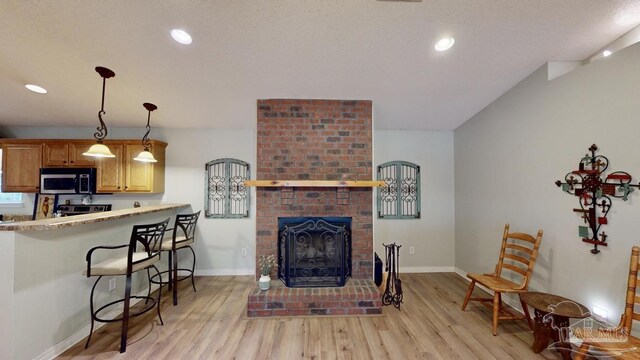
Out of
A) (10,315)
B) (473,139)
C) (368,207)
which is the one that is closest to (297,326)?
(368,207)

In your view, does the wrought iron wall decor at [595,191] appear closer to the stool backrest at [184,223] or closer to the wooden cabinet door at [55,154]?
the stool backrest at [184,223]

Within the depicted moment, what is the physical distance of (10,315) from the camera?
5.65ft

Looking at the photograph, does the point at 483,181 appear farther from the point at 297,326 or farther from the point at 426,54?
the point at 297,326

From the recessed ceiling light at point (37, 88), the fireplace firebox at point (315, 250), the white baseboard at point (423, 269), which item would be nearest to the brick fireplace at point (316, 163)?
the fireplace firebox at point (315, 250)

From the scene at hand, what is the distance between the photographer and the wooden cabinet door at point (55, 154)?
11.9ft

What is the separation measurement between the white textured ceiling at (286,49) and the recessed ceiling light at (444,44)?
0.22ft

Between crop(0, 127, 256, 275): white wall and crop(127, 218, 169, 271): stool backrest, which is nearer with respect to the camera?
crop(127, 218, 169, 271): stool backrest

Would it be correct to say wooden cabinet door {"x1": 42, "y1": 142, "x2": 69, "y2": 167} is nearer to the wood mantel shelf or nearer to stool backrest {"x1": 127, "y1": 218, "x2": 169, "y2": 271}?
stool backrest {"x1": 127, "y1": 218, "x2": 169, "y2": 271}

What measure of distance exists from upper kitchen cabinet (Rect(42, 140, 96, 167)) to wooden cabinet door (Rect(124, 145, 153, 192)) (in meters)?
0.56

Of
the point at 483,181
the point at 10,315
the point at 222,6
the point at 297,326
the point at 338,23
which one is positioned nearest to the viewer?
the point at 10,315

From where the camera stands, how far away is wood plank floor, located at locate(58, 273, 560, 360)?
6.72 feet

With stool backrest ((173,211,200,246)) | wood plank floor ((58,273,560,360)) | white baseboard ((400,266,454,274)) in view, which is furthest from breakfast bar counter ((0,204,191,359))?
white baseboard ((400,266,454,274))

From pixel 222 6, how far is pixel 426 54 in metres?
1.87

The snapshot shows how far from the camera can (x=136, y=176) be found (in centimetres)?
366
